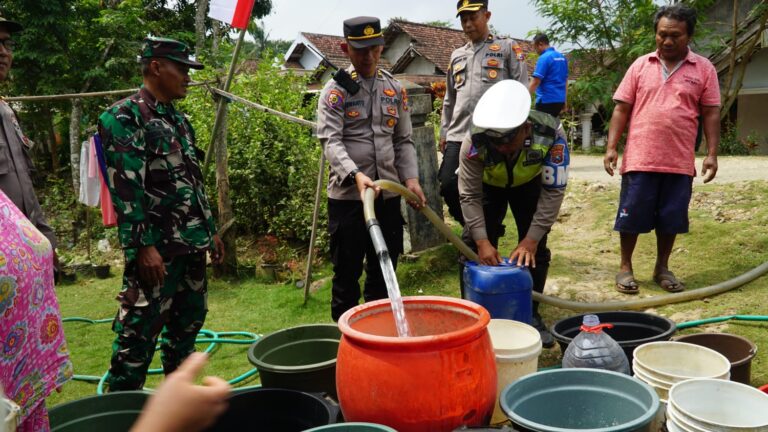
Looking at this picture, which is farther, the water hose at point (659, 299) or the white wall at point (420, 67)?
the white wall at point (420, 67)

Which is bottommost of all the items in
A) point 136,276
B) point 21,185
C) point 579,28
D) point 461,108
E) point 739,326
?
point 739,326

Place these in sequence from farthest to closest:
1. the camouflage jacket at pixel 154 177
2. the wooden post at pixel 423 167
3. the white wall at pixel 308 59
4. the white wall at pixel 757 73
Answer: the white wall at pixel 308 59, the white wall at pixel 757 73, the wooden post at pixel 423 167, the camouflage jacket at pixel 154 177

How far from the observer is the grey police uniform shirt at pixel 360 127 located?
3.39 meters

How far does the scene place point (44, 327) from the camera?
1798 mm

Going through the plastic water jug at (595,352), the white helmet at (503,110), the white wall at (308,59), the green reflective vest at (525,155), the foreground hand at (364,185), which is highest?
the white wall at (308,59)

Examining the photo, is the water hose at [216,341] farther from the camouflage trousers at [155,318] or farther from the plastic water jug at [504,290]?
the plastic water jug at [504,290]

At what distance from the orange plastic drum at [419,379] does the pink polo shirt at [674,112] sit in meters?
2.53

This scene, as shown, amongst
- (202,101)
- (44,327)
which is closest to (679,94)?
(44,327)

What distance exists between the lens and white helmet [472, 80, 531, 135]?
2.83 meters

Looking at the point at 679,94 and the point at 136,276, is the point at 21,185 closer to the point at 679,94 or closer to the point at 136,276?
the point at 136,276

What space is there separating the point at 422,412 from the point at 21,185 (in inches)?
89.0

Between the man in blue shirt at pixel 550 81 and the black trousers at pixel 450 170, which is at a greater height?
the man in blue shirt at pixel 550 81

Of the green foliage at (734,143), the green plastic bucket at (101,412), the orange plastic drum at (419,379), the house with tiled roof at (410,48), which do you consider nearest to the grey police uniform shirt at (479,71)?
the orange plastic drum at (419,379)

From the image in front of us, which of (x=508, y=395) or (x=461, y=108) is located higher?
(x=461, y=108)
